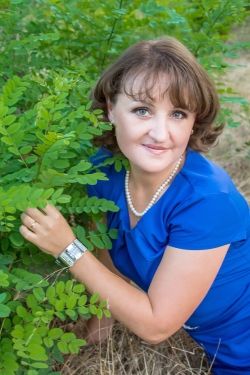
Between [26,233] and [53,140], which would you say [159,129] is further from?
[26,233]

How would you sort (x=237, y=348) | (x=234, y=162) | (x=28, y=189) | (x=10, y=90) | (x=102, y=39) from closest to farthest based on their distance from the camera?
(x=28, y=189), (x=10, y=90), (x=237, y=348), (x=102, y=39), (x=234, y=162)

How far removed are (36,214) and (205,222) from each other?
0.50 m

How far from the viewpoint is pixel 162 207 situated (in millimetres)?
1974

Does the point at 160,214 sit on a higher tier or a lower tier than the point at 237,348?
higher

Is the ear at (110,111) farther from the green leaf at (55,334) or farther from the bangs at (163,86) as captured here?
the green leaf at (55,334)

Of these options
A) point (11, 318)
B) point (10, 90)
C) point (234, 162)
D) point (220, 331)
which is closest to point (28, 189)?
point (10, 90)

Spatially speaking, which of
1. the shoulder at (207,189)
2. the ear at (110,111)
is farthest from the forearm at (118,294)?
the ear at (110,111)

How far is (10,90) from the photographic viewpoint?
180 cm

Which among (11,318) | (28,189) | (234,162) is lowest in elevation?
(234,162)

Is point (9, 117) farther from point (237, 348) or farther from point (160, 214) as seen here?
point (237, 348)

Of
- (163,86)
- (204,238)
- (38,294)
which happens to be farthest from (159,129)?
(38,294)

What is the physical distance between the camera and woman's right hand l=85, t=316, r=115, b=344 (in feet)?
7.88

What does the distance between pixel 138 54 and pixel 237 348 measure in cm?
108

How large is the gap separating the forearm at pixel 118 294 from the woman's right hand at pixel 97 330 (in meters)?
0.49
